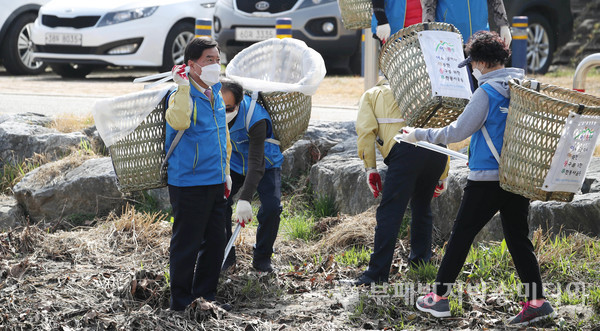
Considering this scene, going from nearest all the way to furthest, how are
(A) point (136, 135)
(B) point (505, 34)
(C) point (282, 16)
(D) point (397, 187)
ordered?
1. (A) point (136, 135)
2. (D) point (397, 187)
3. (B) point (505, 34)
4. (C) point (282, 16)

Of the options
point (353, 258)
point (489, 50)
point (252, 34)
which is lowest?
point (353, 258)

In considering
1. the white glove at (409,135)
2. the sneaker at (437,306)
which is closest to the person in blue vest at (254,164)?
the white glove at (409,135)

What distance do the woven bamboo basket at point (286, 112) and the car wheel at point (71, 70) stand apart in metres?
8.03

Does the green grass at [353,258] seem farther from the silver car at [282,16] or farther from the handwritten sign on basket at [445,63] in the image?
the silver car at [282,16]

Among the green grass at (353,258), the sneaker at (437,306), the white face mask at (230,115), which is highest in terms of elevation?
the white face mask at (230,115)

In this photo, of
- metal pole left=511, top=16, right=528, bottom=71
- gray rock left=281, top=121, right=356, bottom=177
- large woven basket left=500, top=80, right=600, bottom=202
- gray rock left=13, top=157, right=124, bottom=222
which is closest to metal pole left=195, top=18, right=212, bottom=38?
gray rock left=281, top=121, right=356, bottom=177

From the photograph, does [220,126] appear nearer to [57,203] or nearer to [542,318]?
[542,318]

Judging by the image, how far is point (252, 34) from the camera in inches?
452

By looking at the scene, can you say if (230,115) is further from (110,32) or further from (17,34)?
(17,34)

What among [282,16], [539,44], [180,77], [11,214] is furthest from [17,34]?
[180,77]

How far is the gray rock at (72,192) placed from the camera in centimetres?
664

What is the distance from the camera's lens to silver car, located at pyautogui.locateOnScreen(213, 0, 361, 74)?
11469 mm

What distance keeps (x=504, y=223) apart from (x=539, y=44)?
8136 millimetres

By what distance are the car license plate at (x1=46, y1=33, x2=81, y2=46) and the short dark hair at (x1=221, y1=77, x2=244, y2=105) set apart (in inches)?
270
